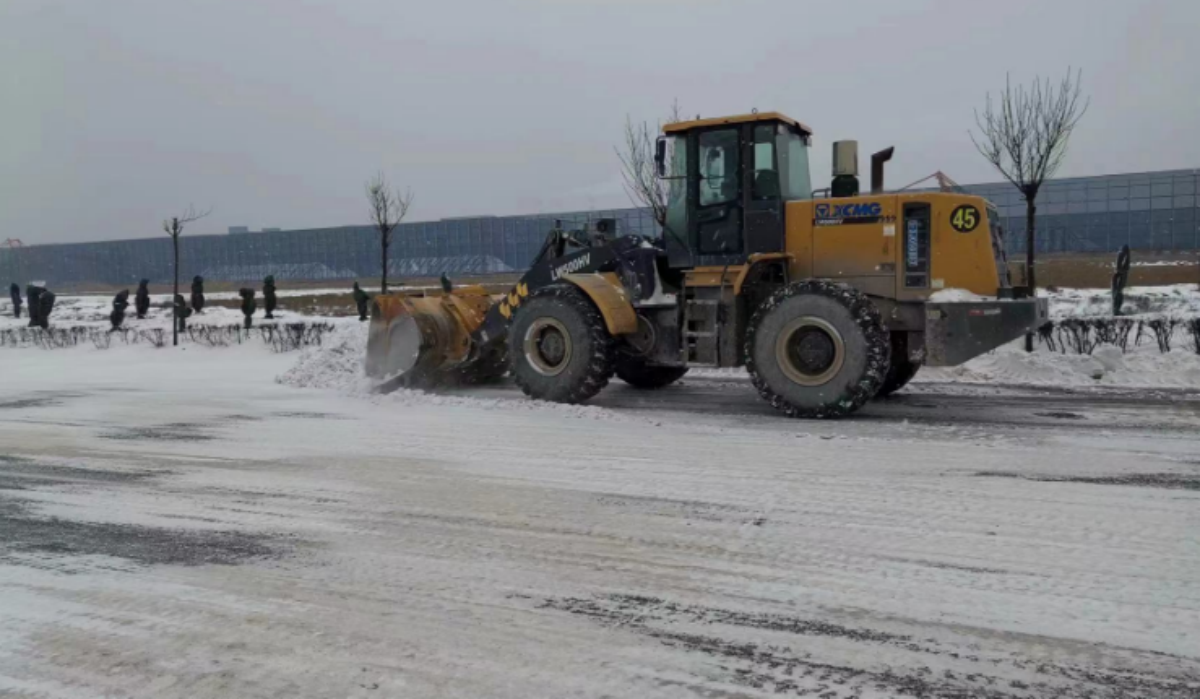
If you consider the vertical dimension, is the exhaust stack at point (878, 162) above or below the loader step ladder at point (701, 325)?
above

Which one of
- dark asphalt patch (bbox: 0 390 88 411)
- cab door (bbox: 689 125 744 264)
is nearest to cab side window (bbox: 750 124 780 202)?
cab door (bbox: 689 125 744 264)

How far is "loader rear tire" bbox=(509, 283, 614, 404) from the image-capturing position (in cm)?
954

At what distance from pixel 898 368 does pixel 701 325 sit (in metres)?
2.26

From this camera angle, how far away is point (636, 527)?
479cm

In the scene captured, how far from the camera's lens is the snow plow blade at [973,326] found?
26.2ft

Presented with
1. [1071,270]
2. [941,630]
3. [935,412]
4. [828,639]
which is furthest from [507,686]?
[1071,270]

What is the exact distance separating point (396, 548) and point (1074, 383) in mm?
9167

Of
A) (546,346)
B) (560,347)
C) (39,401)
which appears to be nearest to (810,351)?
(560,347)

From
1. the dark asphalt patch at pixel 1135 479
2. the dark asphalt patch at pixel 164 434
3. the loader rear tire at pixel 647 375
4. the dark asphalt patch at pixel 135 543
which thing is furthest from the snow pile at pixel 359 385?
the dark asphalt patch at pixel 135 543

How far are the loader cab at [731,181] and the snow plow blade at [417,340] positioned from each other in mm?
3219

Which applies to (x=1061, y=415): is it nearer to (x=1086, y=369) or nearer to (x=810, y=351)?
(x=810, y=351)

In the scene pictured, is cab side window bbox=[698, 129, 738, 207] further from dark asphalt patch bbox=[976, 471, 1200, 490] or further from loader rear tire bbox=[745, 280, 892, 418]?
dark asphalt patch bbox=[976, 471, 1200, 490]

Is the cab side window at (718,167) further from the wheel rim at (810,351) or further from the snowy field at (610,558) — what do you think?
the snowy field at (610,558)

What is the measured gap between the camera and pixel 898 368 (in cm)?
968
